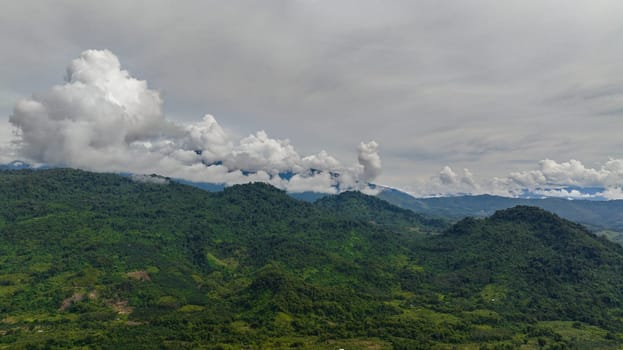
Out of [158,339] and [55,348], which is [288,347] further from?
[55,348]

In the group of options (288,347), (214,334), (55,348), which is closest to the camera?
(55,348)

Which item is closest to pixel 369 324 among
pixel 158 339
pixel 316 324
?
pixel 316 324

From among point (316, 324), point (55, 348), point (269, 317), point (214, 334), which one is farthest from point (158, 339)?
point (316, 324)

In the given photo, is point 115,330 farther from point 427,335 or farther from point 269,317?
point 427,335

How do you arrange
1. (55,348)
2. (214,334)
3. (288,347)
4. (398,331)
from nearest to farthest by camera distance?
(55,348) → (288,347) → (214,334) → (398,331)

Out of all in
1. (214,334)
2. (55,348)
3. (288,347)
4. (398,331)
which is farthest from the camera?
(398,331)

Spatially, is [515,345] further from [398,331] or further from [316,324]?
[316,324]

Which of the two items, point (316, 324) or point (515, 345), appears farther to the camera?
point (316, 324)

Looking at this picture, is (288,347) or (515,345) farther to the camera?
(515,345)
